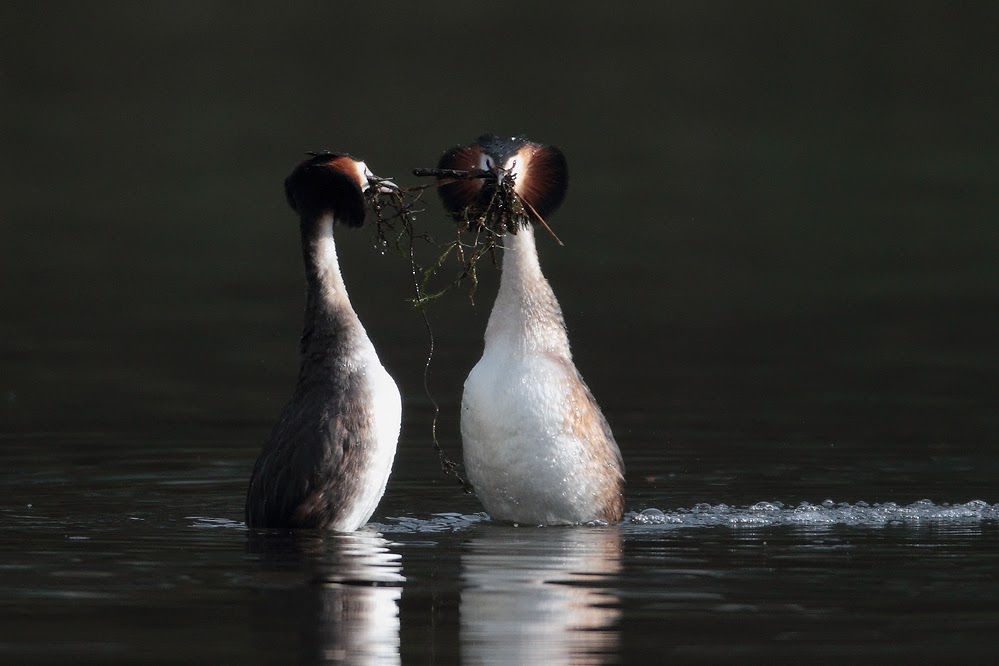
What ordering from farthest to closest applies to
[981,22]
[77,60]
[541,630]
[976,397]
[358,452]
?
[981,22] < [77,60] < [976,397] < [358,452] < [541,630]

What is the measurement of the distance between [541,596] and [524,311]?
2.63 meters

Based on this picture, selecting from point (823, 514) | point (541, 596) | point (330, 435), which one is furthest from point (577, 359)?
point (541, 596)

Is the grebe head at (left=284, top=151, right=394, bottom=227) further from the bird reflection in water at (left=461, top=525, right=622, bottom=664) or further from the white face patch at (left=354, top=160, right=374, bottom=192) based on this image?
the bird reflection in water at (left=461, top=525, right=622, bottom=664)

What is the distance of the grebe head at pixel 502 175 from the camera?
11664 mm

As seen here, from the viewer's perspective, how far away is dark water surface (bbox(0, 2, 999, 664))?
8.82 meters

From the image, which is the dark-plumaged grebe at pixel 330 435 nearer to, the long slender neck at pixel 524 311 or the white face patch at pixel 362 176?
the white face patch at pixel 362 176

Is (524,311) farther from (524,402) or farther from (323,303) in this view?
(323,303)

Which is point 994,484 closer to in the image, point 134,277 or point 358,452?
point 358,452

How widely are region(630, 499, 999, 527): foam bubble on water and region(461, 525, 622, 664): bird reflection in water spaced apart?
0.52 m

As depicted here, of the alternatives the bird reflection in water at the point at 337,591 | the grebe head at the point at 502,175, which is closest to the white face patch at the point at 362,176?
the grebe head at the point at 502,175

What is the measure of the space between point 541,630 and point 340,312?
327 centimetres

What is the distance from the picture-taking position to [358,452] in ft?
36.0

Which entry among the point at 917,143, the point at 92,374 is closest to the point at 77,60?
the point at 917,143

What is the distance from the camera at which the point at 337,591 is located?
923 cm
